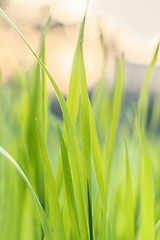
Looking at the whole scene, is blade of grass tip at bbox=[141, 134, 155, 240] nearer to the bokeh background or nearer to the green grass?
the green grass

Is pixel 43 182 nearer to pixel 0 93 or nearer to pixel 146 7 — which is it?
pixel 0 93

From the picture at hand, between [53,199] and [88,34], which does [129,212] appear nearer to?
[53,199]

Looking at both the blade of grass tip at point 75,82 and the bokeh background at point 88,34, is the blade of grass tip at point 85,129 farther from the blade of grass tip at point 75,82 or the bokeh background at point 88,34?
the bokeh background at point 88,34

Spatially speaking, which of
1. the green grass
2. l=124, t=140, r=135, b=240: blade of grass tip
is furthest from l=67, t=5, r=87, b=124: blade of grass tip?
l=124, t=140, r=135, b=240: blade of grass tip

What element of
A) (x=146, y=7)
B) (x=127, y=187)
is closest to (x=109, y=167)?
(x=127, y=187)

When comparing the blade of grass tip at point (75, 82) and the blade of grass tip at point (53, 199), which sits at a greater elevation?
the blade of grass tip at point (75, 82)

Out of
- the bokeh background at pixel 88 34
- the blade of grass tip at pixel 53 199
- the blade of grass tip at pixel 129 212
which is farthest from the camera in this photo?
the bokeh background at pixel 88 34

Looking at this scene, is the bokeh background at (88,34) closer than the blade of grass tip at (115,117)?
No

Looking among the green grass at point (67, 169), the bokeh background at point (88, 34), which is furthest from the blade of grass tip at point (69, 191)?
the bokeh background at point (88, 34)
